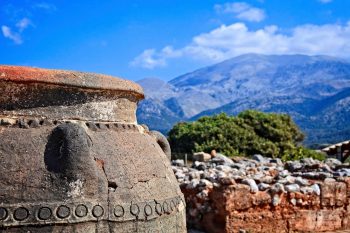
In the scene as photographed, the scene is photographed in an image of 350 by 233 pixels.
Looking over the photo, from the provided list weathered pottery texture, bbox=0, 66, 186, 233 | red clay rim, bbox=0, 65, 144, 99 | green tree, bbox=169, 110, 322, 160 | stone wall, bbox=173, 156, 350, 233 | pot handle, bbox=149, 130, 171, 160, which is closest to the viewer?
weathered pottery texture, bbox=0, 66, 186, 233

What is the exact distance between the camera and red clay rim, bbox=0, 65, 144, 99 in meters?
2.91

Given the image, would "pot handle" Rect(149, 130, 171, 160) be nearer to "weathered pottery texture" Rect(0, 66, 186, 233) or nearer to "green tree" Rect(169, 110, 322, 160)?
"weathered pottery texture" Rect(0, 66, 186, 233)

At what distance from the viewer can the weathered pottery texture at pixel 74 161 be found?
2678 millimetres

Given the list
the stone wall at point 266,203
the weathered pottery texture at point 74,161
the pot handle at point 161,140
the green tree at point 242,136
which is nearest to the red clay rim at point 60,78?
the weathered pottery texture at point 74,161

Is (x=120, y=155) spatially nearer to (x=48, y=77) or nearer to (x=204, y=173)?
(x=48, y=77)

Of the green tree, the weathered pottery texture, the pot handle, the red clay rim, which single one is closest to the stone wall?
the pot handle

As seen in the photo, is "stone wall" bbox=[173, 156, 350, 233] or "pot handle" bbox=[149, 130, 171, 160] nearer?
"pot handle" bbox=[149, 130, 171, 160]

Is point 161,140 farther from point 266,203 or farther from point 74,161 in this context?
point 266,203

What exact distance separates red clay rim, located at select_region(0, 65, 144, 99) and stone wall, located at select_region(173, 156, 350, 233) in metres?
4.46

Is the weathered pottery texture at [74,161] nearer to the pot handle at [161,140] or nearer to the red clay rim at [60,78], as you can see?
the red clay rim at [60,78]

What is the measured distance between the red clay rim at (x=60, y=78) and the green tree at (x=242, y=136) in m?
15.8

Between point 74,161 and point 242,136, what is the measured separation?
17419mm

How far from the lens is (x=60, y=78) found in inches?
118

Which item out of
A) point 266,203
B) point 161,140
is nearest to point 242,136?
point 266,203
